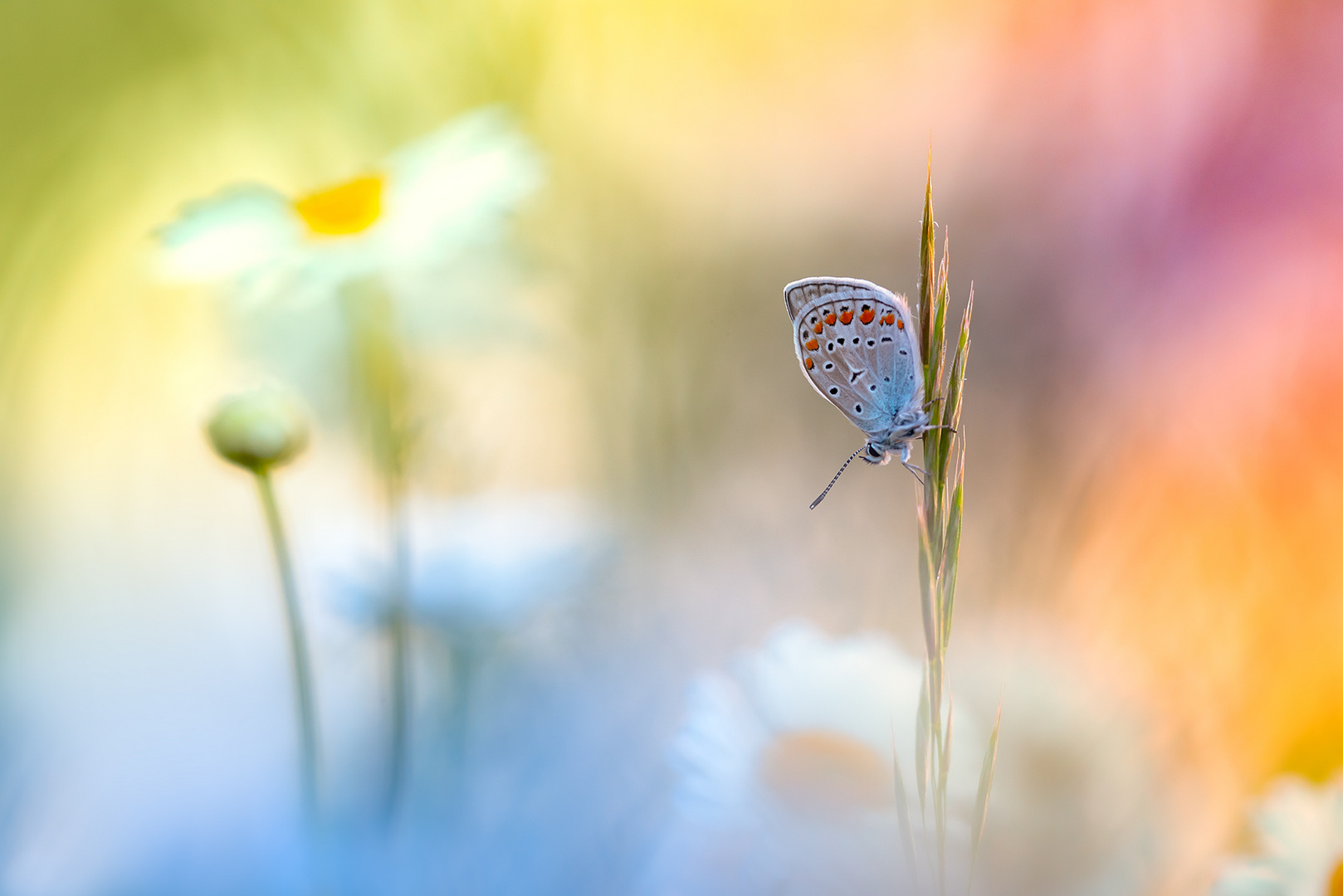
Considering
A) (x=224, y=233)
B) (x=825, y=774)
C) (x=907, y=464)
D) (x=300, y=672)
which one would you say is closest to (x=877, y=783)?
(x=825, y=774)

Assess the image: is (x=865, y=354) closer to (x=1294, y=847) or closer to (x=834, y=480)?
(x=834, y=480)

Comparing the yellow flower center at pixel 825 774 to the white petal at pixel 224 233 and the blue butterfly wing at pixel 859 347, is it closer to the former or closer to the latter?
the blue butterfly wing at pixel 859 347

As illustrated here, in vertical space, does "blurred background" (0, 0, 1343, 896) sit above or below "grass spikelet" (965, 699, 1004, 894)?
above

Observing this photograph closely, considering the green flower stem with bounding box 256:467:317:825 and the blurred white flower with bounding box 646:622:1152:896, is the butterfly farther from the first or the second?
the green flower stem with bounding box 256:467:317:825

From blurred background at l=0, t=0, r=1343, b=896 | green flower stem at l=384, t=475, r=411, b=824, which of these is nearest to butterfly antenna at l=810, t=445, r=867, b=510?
blurred background at l=0, t=0, r=1343, b=896

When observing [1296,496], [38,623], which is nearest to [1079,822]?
[1296,496]

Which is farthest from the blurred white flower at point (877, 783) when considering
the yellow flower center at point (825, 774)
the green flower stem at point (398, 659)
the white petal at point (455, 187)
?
the white petal at point (455, 187)
